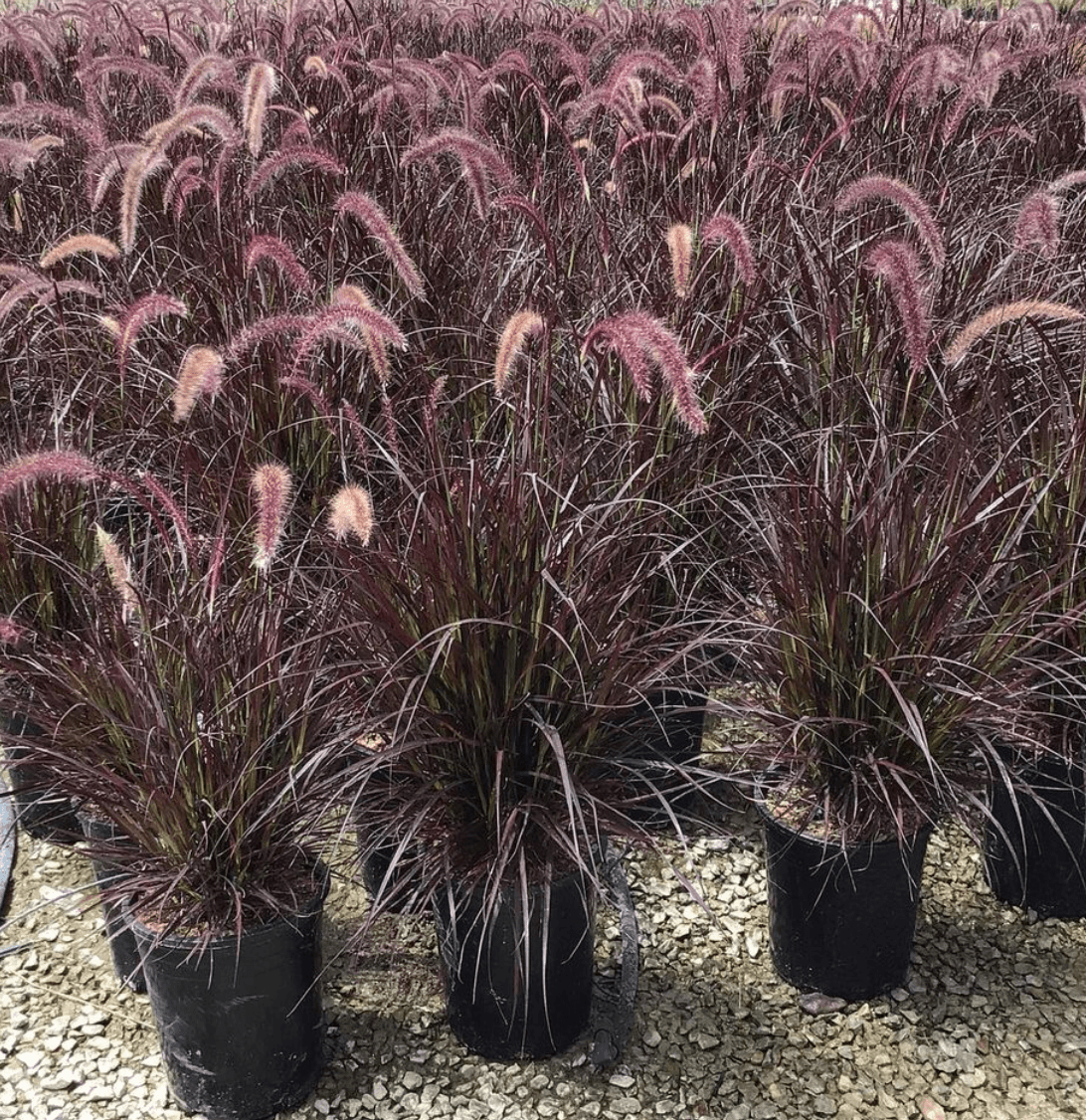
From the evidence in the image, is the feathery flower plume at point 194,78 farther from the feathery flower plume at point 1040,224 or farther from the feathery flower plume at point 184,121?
the feathery flower plume at point 1040,224

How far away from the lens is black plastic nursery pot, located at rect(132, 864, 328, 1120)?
2154mm

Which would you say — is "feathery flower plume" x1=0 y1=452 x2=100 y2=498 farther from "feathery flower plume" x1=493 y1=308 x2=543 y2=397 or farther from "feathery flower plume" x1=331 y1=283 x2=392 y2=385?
"feathery flower plume" x1=493 y1=308 x2=543 y2=397

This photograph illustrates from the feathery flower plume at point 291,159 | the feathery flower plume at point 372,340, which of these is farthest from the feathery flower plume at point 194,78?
the feathery flower plume at point 372,340

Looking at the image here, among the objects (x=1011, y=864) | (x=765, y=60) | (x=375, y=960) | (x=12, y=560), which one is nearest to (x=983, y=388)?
(x=1011, y=864)

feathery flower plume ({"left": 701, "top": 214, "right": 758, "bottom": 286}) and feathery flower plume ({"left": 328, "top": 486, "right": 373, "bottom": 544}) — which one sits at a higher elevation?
feathery flower plume ({"left": 701, "top": 214, "right": 758, "bottom": 286})

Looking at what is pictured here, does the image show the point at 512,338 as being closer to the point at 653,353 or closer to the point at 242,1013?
the point at 653,353

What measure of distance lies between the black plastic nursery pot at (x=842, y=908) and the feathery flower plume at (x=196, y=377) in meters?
1.29

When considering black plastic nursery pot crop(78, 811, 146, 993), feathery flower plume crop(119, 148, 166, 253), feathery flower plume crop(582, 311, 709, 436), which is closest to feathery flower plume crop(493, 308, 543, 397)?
feathery flower plume crop(582, 311, 709, 436)

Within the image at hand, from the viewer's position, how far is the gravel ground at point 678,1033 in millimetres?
2330

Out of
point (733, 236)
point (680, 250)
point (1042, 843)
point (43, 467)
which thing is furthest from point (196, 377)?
point (1042, 843)

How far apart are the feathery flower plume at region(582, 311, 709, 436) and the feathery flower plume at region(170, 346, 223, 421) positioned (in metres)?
0.62

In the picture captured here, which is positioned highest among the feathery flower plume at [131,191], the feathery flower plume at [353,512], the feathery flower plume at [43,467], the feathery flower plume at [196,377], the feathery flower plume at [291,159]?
the feathery flower plume at [291,159]

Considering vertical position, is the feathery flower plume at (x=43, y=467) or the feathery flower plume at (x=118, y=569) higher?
the feathery flower plume at (x=43, y=467)

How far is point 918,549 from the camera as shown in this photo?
2324 millimetres
